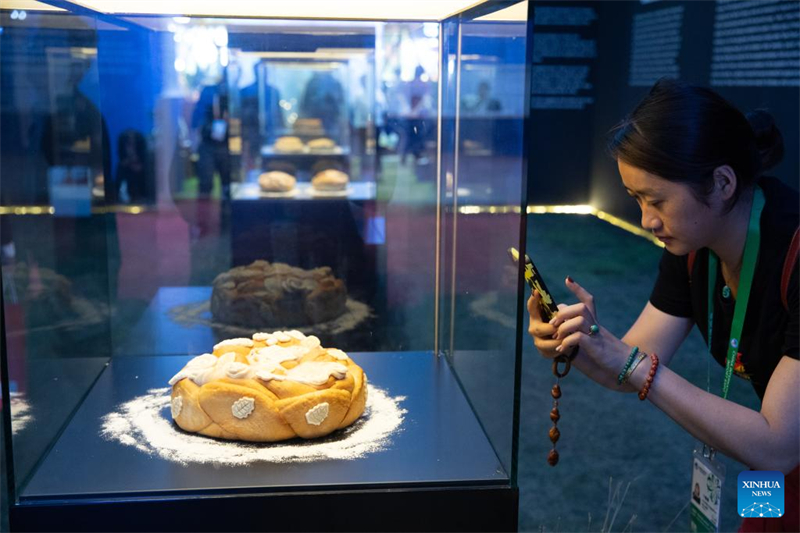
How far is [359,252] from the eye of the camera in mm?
1973

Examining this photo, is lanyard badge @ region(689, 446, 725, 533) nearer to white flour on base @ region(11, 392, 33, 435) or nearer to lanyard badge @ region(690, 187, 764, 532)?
lanyard badge @ region(690, 187, 764, 532)

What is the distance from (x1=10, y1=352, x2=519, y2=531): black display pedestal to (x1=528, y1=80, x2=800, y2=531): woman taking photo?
0.78 ft

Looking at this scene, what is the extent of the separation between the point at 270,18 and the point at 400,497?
1.09 meters

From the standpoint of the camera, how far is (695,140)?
1.20m

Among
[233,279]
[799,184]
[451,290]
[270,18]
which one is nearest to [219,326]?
[233,279]

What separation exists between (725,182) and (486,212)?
0.41m

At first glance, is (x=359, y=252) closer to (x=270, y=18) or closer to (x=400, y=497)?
(x=270, y=18)

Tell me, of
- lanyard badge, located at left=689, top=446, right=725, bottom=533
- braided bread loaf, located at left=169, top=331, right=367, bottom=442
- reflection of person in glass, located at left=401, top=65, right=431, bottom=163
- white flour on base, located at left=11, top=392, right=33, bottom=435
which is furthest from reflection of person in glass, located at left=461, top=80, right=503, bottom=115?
white flour on base, located at left=11, top=392, right=33, bottom=435

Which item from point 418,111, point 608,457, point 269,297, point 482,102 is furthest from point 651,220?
point 608,457

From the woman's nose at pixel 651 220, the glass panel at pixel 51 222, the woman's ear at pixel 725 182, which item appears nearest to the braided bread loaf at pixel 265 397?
the glass panel at pixel 51 222

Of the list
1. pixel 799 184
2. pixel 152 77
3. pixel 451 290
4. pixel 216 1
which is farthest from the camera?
pixel 799 184

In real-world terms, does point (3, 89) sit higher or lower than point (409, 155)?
higher

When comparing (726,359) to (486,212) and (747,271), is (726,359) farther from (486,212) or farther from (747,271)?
(486,212)

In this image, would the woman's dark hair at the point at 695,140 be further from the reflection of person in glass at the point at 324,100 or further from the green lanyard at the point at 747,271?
the reflection of person in glass at the point at 324,100
